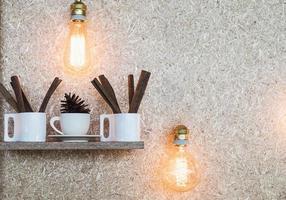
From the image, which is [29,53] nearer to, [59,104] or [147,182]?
[59,104]

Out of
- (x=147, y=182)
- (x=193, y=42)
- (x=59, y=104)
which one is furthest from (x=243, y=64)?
(x=59, y=104)

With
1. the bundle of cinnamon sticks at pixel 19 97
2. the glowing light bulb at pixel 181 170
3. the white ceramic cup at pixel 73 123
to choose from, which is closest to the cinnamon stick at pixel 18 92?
the bundle of cinnamon sticks at pixel 19 97

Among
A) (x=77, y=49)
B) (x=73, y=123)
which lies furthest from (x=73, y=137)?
(x=77, y=49)

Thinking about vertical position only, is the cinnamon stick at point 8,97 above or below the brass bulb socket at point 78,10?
below

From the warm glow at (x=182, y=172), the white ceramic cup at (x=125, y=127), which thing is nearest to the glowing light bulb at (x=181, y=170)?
the warm glow at (x=182, y=172)

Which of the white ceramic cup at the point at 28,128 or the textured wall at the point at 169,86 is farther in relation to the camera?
the textured wall at the point at 169,86

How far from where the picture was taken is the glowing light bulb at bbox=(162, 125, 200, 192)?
1.41m

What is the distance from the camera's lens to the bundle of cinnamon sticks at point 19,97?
1.33 metres

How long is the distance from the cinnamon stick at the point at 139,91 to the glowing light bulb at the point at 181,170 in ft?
0.50

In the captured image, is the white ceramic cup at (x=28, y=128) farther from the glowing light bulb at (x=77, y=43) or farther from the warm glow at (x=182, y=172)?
the warm glow at (x=182, y=172)

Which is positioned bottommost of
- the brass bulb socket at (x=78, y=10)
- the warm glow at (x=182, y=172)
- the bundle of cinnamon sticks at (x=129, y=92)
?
the warm glow at (x=182, y=172)

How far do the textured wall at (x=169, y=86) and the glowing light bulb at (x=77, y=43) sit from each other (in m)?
0.05

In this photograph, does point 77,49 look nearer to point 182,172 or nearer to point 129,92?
point 129,92

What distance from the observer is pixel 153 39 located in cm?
149
